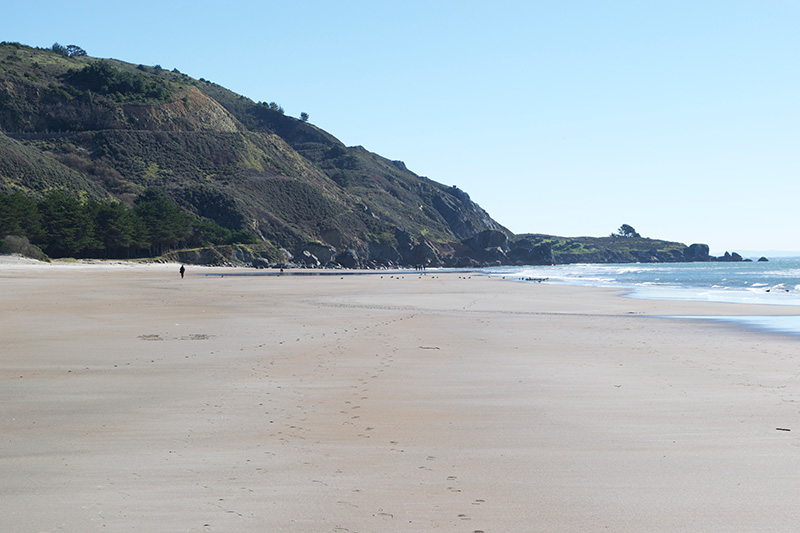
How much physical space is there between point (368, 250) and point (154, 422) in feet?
475

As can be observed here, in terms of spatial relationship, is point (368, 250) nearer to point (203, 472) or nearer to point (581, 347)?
point (581, 347)

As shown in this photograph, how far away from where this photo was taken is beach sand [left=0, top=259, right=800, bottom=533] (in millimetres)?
4973

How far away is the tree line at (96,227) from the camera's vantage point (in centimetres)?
7144

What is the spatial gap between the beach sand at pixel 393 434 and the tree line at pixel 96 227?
62860 millimetres

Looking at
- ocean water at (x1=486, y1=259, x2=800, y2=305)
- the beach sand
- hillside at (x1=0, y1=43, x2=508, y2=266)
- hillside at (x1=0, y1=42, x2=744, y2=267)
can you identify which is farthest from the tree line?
the beach sand

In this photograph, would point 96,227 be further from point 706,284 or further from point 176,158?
point 706,284

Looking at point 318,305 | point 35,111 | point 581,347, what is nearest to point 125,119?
point 35,111

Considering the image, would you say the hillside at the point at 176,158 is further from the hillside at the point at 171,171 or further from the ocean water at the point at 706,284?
the ocean water at the point at 706,284

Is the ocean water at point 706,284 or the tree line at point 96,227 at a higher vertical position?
the tree line at point 96,227

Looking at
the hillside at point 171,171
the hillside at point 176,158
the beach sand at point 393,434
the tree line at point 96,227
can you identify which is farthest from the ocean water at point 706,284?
the hillside at point 176,158

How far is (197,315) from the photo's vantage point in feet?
75.2

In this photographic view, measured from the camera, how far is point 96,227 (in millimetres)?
82062

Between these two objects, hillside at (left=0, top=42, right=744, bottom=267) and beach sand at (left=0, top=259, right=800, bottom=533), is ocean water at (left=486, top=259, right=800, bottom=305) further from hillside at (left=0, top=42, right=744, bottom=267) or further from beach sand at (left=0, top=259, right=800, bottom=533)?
hillside at (left=0, top=42, right=744, bottom=267)

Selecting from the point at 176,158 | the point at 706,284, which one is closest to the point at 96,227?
the point at 176,158
